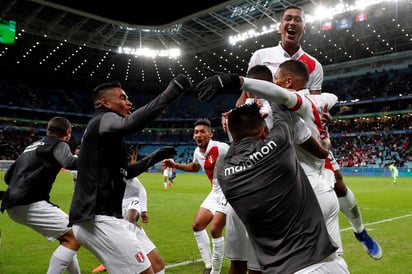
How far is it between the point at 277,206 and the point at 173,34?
43611 mm

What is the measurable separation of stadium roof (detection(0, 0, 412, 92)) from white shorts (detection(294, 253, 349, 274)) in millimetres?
22409

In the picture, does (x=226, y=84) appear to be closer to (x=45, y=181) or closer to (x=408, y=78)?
(x=45, y=181)

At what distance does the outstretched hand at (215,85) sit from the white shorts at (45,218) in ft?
11.3

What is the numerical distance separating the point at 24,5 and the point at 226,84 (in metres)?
39.0

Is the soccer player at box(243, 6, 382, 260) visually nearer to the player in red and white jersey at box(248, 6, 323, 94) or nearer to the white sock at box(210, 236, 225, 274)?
the player in red and white jersey at box(248, 6, 323, 94)

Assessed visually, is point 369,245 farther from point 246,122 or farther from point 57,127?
point 57,127

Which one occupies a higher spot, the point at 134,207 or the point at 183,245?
the point at 134,207

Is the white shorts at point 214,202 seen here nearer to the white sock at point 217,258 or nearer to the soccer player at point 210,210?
the soccer player at point 210,210

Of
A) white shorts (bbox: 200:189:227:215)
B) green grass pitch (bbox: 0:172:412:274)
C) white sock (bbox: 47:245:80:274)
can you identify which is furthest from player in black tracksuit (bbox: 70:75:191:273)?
green grass pitch (bbox: 0:172:412:274)

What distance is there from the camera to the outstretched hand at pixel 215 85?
2508 millimetres

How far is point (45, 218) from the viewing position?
16.9 ft

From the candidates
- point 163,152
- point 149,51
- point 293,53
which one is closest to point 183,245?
point 163,152

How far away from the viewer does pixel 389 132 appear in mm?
50375

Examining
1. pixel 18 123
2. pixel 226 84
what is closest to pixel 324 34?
pixel 226 84
